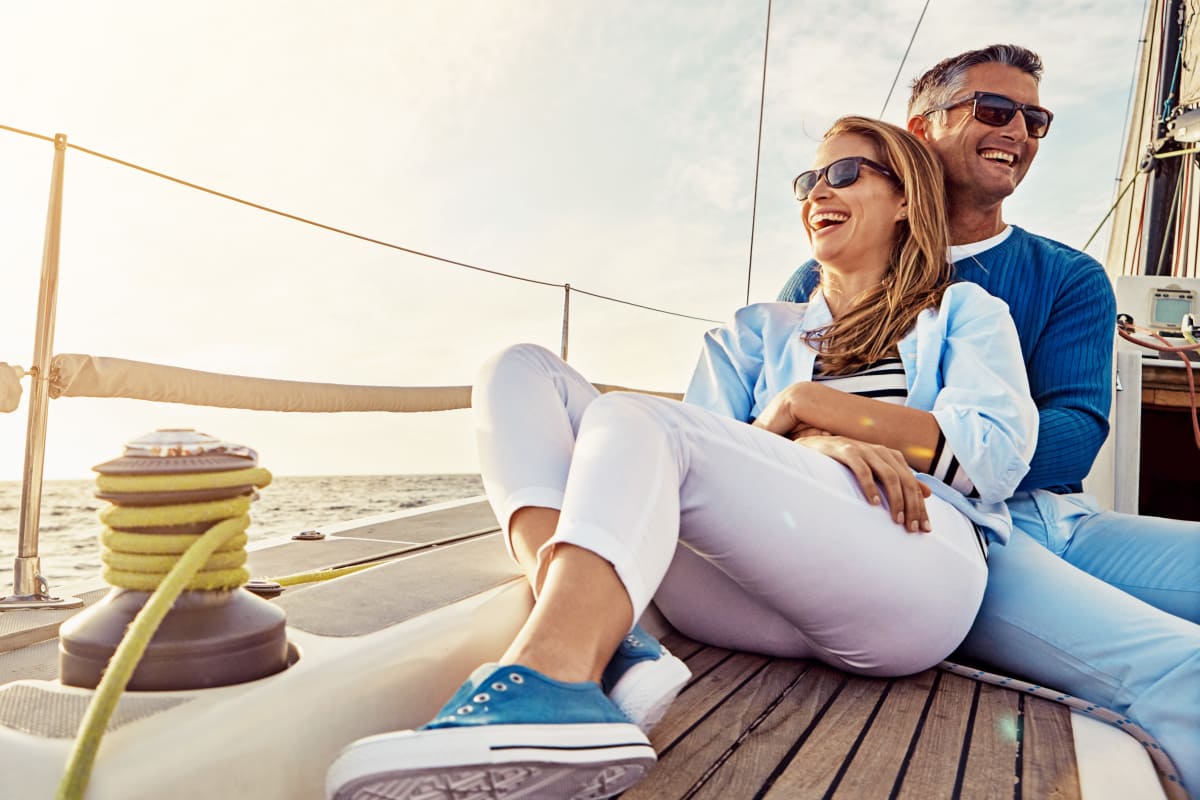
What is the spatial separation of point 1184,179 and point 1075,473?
5161mm

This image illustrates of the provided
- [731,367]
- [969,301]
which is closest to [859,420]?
[969,301]

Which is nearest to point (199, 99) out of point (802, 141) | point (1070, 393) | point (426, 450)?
point (426, 450)

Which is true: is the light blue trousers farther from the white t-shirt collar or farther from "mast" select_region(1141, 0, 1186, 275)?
"mast" select_region(1141, 0, 1186, 275)

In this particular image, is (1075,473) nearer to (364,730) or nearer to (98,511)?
(364,730)

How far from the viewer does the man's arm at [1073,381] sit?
1.38m

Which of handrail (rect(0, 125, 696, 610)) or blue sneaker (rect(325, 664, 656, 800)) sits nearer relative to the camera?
blue sneaker (rect(325, 664, 656, 800))

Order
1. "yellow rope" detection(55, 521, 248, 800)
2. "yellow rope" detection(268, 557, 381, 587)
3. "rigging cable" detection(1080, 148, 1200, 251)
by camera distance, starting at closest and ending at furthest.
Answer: "yellow rope" detection(55, 521, 248, 800)
"yellow rope" detection(268, 557, 381, 587)
"rigging cable" detection(1080, 148, 1200, 251)

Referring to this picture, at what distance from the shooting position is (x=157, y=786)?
609mm

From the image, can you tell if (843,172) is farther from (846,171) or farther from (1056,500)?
(1056,500)

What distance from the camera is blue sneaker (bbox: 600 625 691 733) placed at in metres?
0.78

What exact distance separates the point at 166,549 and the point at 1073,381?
1421 mm

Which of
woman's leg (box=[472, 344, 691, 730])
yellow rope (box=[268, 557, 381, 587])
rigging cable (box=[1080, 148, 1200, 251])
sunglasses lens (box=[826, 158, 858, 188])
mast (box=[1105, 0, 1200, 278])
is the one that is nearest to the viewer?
woman's leg (box=[472, 344, 691, 730])

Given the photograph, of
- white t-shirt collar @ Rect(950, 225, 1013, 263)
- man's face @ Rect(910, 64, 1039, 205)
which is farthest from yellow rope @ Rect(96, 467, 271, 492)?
man's face @ Rect(910, 64, 1039, 205)

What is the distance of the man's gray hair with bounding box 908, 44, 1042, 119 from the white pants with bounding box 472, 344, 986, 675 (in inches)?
43.9
